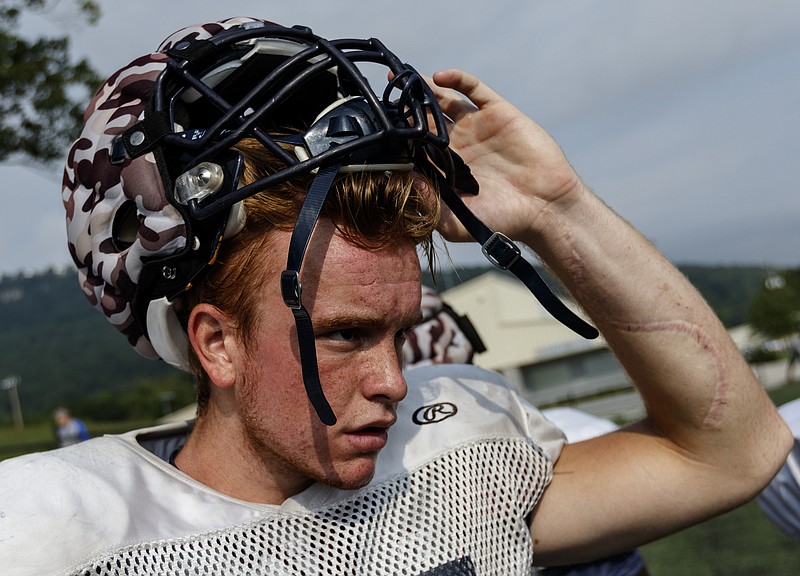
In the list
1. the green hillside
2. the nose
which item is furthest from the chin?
the green hillside

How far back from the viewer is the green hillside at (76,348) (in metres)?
68.1

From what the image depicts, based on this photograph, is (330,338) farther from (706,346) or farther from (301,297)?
(706,346)

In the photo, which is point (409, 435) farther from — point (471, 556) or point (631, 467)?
point (631, 467)

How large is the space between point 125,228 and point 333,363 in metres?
0.52

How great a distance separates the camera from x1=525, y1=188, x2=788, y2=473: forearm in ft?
6.27

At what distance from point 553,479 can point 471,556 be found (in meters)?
0.37

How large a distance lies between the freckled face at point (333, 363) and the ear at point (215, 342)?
0.17 feet

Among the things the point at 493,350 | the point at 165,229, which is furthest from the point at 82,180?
the point at 493,350

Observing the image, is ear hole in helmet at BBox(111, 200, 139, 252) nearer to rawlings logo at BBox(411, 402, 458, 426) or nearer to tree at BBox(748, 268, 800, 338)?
rawlings logo at BBox(411, 402, 458, 426)

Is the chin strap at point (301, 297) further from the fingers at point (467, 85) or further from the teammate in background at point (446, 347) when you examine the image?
the teammate in background at point (446, 347)

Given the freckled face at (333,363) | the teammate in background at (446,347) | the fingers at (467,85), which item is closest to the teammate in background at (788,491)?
the teammate in background at (446,347)

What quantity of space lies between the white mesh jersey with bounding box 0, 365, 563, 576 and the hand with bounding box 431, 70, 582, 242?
430mm

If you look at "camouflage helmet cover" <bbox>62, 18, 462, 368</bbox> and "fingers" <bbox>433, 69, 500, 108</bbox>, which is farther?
"fingers" <bbox>433, 69, 500, 108</bbox>

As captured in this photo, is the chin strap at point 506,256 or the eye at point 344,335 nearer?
the eye at point 344,335
